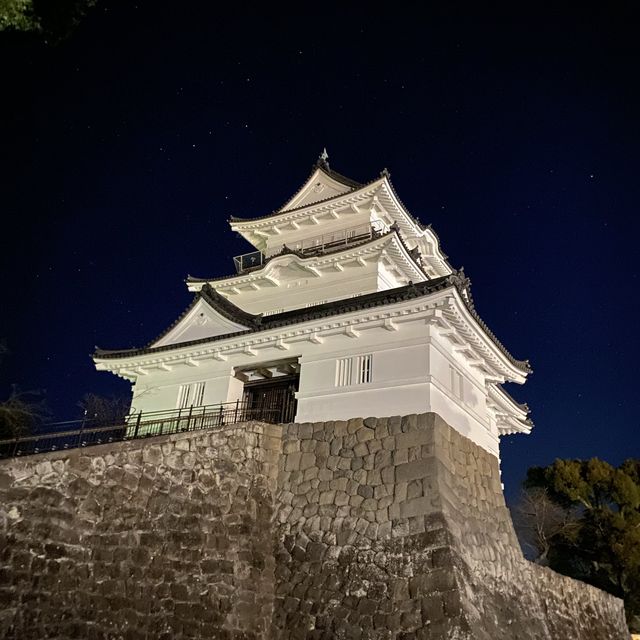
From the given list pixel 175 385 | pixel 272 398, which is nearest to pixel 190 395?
pixel 175 385

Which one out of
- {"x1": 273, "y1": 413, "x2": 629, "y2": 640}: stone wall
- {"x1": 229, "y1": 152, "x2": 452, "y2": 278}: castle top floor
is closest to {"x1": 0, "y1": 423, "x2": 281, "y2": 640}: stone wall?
{"x1": 273, "y1": 413, "x2": 629, "y2": 640}: stone wall

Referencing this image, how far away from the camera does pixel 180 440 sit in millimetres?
10938

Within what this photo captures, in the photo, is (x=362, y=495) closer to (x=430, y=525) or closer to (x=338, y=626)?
(x=430, y=525)

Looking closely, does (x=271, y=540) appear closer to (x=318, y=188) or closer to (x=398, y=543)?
(x=398, y=543)

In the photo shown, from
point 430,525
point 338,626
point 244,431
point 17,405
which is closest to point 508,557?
point 430,525

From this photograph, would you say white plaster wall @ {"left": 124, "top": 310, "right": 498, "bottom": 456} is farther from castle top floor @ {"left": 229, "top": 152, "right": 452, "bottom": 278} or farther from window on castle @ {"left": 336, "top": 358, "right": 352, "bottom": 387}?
castle top floor @ {"left": 229, "top": 152, "right": 452, "bottom": 278}

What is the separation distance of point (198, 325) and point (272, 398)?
10.3ft

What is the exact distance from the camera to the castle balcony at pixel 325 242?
18.5 m

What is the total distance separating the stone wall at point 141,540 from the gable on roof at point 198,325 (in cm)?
390

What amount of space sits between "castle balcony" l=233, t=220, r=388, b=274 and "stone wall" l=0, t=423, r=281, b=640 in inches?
337

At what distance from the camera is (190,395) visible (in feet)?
49.7

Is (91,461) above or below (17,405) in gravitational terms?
below

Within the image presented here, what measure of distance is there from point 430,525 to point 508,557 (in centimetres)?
337

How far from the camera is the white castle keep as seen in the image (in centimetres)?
1229
